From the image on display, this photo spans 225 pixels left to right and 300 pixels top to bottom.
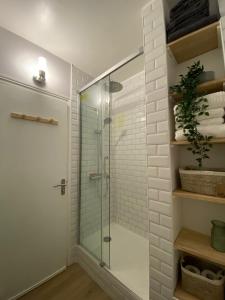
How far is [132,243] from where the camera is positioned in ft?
6.86

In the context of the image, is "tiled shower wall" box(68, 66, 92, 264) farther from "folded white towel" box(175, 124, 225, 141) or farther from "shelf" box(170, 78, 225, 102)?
"folded white towel" box(175, 124, 225, 141)

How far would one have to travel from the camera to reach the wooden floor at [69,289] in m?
1.44

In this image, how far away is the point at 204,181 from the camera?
937 millimetres

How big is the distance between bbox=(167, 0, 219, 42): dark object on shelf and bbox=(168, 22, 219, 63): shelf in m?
0.04

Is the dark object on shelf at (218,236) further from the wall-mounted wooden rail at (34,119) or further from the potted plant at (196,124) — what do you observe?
the wall-mounted wooden rail at (34,119)

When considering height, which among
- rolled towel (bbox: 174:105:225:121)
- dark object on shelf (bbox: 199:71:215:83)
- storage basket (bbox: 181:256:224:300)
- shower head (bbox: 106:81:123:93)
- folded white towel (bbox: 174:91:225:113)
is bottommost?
storage basket (bbox: 181:256:224:300)

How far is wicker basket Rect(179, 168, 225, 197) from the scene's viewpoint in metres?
0.88

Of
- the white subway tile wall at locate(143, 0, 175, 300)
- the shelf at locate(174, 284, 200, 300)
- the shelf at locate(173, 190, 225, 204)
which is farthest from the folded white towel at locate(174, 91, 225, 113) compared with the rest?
the shelf at locate(174, 284, 200, 300)

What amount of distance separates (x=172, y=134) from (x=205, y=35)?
646mm

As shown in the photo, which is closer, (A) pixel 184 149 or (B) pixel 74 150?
(A) pixel 184 149

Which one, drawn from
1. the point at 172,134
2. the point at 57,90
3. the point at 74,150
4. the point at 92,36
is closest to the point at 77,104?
the point at 57,90

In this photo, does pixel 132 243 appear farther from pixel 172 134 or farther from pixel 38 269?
pixel 172 134

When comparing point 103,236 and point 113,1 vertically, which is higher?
point 113,1

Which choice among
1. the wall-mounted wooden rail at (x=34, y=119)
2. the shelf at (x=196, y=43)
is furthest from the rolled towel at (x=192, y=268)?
the wall-mounted wooden rail at (x=34, y=119)
